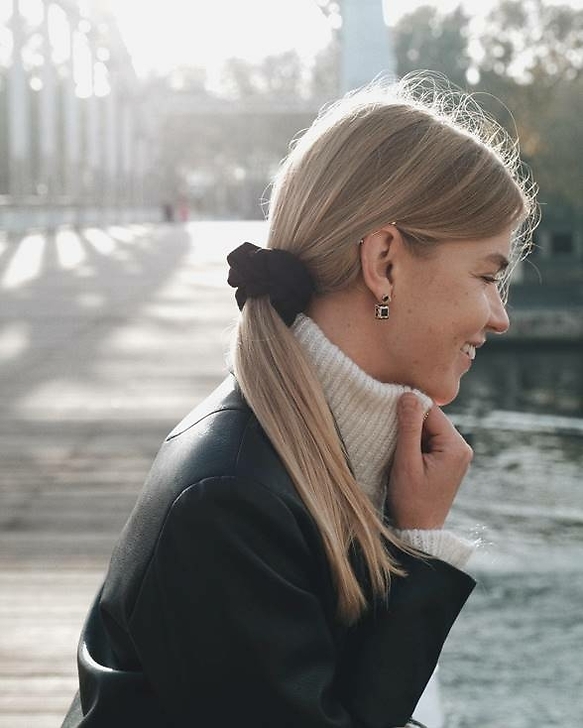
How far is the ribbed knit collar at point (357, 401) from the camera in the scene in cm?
171

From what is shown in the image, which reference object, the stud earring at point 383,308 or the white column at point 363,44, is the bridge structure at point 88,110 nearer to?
the white column at point 363,44

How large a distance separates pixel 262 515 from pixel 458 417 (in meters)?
15.3

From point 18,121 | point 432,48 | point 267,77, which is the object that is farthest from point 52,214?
point 267,77

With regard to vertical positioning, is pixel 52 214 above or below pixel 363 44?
below

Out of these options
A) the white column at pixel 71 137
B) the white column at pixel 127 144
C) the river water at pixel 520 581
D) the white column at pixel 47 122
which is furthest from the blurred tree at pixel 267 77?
the river water at pixel 520 581

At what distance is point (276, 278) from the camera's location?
166 centimetres

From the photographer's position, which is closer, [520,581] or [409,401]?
[409,401]

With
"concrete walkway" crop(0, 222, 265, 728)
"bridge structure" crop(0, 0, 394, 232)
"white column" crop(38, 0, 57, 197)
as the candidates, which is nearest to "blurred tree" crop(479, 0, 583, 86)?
"bridge structure" crop(0, 0, 394, 232)

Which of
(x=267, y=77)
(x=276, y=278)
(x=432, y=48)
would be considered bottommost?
(x=267, y=77)

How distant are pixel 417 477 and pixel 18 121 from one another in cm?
2460

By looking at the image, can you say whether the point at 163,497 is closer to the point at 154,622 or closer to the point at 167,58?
the point at 154,622

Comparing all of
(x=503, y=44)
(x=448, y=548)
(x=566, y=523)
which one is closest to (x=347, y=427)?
(x=448, y=548)

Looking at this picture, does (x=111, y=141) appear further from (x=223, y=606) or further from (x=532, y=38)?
(x=223, y=606)

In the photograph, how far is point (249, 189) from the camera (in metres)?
67.2
